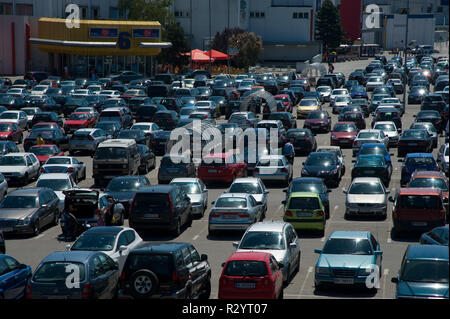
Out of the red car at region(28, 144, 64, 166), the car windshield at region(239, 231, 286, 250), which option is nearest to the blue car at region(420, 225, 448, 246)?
the car windshield at region(239, 231, 286, 250)

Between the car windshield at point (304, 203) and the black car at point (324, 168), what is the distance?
7.44 meters

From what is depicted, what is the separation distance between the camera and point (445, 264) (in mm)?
17469

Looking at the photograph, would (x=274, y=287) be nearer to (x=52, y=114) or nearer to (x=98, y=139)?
(x=98, y=139)

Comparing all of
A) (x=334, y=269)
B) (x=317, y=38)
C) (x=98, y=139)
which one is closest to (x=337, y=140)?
(x=98, y=139)

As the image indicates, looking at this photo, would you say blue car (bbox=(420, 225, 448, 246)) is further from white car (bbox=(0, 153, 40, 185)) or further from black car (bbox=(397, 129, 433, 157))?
white car (bbox=(0, 153, 40, 185))

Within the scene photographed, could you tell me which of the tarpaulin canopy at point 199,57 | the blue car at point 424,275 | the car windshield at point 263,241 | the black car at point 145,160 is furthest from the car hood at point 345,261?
the tarpaulin canopy at point 199,57

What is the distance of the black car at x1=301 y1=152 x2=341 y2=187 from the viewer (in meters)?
33.9

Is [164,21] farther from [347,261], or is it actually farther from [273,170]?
[347,261]

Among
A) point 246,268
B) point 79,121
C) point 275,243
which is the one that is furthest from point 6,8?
point 246,268

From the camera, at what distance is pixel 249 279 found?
17.5m

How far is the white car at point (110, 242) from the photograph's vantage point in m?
20.3

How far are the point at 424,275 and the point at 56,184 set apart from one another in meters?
16.3

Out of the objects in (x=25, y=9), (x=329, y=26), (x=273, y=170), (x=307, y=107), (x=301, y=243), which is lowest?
(x=301, y=243)

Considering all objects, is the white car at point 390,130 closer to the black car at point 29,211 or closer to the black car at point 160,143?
the black car at point 160,143
